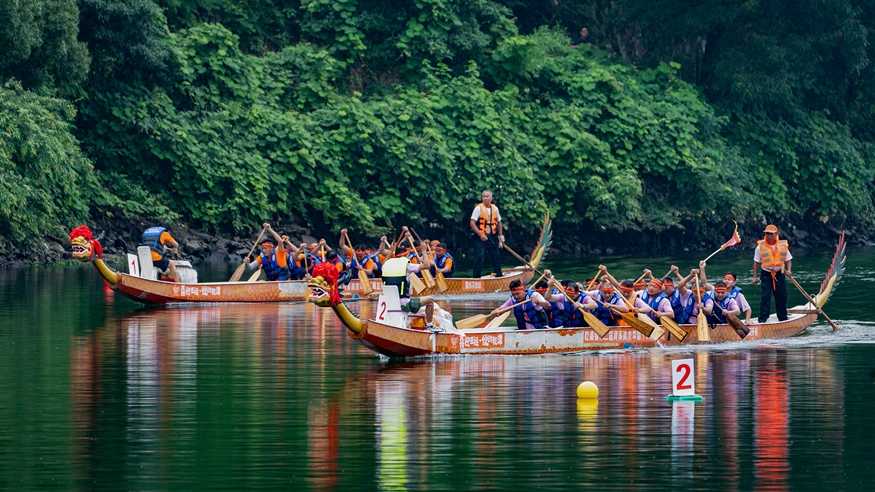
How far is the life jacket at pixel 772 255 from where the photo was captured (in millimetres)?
36719

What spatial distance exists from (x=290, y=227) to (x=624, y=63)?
15422 mm

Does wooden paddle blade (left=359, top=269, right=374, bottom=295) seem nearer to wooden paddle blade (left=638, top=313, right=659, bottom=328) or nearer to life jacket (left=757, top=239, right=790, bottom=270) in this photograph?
life jacket (left=757, top=239, right=790, bottom=270)

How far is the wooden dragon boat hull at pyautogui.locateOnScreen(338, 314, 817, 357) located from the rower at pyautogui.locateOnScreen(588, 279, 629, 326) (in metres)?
0.35

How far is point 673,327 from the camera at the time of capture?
33.8 m

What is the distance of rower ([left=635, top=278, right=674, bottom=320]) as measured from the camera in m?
33.9

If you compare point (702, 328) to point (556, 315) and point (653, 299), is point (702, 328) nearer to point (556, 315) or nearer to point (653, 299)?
point (653, 299)

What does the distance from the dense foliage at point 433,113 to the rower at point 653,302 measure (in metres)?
19.8

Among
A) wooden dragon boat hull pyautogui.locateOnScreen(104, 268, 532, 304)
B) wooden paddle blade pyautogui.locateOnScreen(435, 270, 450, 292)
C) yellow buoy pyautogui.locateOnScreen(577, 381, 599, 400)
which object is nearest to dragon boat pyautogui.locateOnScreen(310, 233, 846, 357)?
yellow buoy pyautogui.locateOnScreen(577, 381, 599, 400)

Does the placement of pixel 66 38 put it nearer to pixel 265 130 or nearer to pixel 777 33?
pixel 265 130

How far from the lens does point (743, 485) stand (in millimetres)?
20969

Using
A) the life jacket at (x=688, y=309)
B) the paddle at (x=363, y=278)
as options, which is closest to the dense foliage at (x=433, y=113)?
the paddle at (x=363, y=278)

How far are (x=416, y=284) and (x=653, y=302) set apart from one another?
10.5 metres

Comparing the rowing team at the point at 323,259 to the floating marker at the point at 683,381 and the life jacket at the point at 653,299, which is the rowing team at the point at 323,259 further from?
the floating marker at the point at 683,381

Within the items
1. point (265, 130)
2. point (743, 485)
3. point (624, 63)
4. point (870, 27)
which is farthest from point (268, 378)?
point (870, 27)
